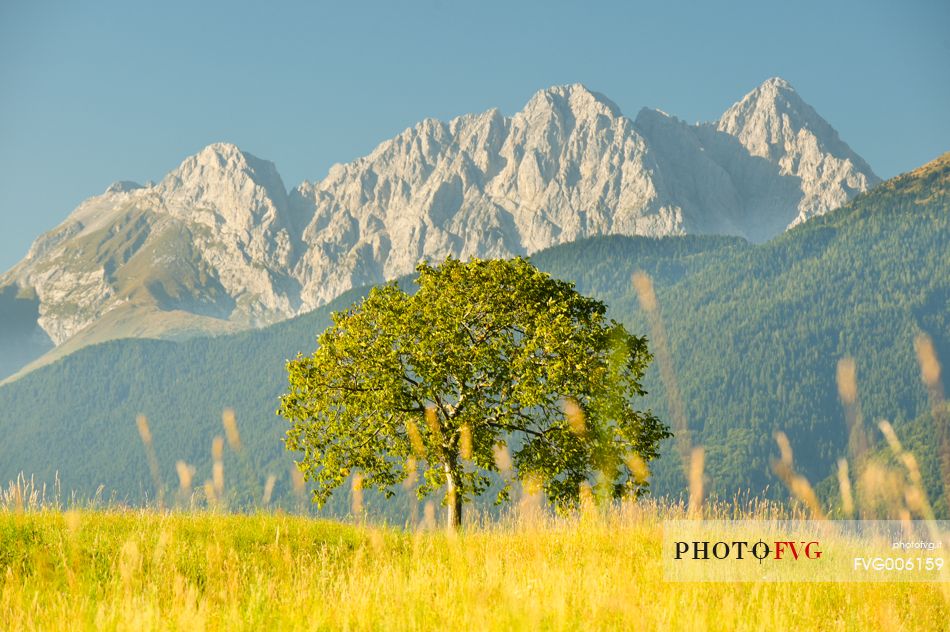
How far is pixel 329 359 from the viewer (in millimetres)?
30141

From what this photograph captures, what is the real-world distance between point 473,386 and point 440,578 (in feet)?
65.8

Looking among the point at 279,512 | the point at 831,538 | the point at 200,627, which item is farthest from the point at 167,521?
the point at 831,538

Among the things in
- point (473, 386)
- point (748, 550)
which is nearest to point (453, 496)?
point (473, 386)

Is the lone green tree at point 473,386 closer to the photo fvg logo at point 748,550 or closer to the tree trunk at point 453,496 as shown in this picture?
the tree trunk at point 453,496

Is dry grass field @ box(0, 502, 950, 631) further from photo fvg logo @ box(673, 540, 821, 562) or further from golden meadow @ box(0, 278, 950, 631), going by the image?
photo fvg logo @ box(673, 540, 821, 562)

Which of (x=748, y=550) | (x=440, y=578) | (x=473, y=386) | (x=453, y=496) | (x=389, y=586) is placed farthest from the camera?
(x=473, y=386)

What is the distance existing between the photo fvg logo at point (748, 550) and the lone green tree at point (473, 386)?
1187cm

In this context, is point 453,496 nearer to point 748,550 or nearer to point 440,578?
point 748,550

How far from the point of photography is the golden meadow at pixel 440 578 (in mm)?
7715

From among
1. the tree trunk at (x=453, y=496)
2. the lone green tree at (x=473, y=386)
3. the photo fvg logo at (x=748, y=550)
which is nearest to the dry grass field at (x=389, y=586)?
the photo fvg logo at (x=748, y=550)

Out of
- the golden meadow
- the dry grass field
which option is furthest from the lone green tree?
the golden meadow

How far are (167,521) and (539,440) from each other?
1540 centimetres

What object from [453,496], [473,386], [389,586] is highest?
[473,386]

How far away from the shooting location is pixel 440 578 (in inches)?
394
